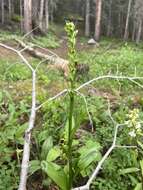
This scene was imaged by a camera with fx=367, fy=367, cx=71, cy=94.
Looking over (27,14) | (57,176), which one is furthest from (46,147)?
(27,14)

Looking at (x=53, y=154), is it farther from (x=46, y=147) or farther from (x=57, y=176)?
(x=57, y=176)

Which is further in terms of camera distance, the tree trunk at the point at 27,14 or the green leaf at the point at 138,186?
the tree trunk at the point at 27,14

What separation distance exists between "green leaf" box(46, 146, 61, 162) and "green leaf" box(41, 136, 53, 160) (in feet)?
0.59

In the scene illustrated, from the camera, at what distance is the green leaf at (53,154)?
15.6ft

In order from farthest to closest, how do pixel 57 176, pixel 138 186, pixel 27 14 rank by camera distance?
pixel 27 14
pixel 138 186
pixel 57 176

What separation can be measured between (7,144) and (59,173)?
139cm

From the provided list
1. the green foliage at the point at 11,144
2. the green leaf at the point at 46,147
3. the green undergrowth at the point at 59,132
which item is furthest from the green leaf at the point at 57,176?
the green leaf at the point at 46,147

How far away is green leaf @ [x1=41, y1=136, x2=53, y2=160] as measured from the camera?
16.3 feet

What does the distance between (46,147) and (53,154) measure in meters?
0.30

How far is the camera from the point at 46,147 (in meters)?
5.07

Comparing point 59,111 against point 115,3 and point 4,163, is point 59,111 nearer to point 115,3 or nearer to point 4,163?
point 4,163

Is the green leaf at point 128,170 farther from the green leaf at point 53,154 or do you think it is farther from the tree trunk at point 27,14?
the tree trunk at point 27,14

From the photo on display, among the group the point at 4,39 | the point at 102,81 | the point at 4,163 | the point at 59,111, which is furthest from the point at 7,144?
the point at 4,39

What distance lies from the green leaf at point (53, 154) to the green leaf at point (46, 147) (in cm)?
18
